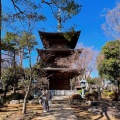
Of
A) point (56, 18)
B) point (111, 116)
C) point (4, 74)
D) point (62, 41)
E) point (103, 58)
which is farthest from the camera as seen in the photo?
point (103, 58)

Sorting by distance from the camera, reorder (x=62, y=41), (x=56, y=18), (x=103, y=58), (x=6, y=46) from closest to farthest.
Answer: (x=56, y=18), (x=6, y=46), (x=62, y=41), (x=103, y=58)

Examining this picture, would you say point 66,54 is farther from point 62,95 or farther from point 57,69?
point 62,95

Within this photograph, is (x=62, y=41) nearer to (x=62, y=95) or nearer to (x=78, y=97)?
(x=62, y=95)

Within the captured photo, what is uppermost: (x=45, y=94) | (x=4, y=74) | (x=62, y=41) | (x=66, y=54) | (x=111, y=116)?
(x=62, y=41)

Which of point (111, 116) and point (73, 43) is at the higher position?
point (73, 43)

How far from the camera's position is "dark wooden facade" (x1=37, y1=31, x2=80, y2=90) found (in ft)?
101

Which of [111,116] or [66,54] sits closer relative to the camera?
[111,116]

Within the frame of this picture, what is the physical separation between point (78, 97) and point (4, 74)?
10997 millimetres

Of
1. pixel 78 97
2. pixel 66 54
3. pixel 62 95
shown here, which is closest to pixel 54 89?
pixel 62 95

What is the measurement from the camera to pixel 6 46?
30.7 metres

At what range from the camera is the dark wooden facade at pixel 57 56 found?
101ft

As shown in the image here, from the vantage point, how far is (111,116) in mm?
15367

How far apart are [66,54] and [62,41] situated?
2.11m

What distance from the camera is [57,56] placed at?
32406 millimetres
